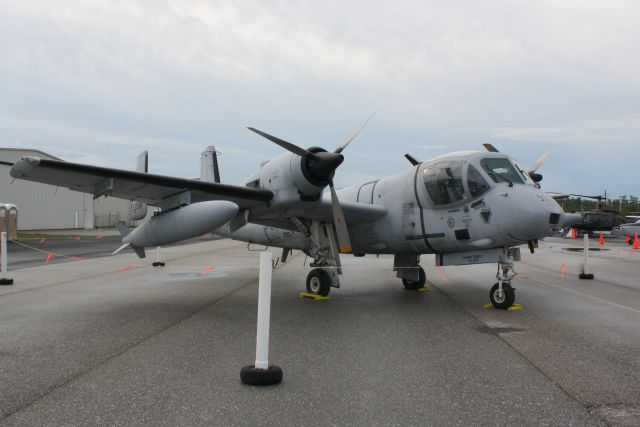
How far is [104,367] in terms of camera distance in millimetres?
5332

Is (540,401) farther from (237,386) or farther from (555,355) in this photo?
(237,386)

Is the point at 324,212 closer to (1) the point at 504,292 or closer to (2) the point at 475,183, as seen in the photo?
(2) the point at 475,183

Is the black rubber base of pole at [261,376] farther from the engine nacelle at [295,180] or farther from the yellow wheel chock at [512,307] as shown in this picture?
the yellow wheel chock at [512,307]

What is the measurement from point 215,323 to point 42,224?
183 ft

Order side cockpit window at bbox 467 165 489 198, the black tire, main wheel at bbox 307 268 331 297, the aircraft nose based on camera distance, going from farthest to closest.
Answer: the black tire → main wheel at bbox 307 268 331 297 → side cockpit window at bbox 467 165 489 198 → the aircraft nose

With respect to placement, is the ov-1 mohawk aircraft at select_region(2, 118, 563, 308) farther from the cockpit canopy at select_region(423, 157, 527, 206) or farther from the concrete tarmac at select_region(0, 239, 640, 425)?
the concrete tarmac at select_region(0, 239, 640, 425)

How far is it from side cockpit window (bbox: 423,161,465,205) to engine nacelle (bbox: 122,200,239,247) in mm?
4073

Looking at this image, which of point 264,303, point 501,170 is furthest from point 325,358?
point 501,170

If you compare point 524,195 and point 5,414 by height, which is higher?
point 524,195

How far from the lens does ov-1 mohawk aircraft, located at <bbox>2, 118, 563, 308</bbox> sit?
8414 mm

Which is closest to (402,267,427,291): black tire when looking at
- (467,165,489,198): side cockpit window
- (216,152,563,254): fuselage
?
(216,152,563,254): fuselage

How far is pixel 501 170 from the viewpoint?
913 centimetres

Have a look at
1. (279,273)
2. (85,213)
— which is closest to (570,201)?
(85,213)

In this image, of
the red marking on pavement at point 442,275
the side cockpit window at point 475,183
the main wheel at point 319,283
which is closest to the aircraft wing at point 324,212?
the main wheel at point 319,283
